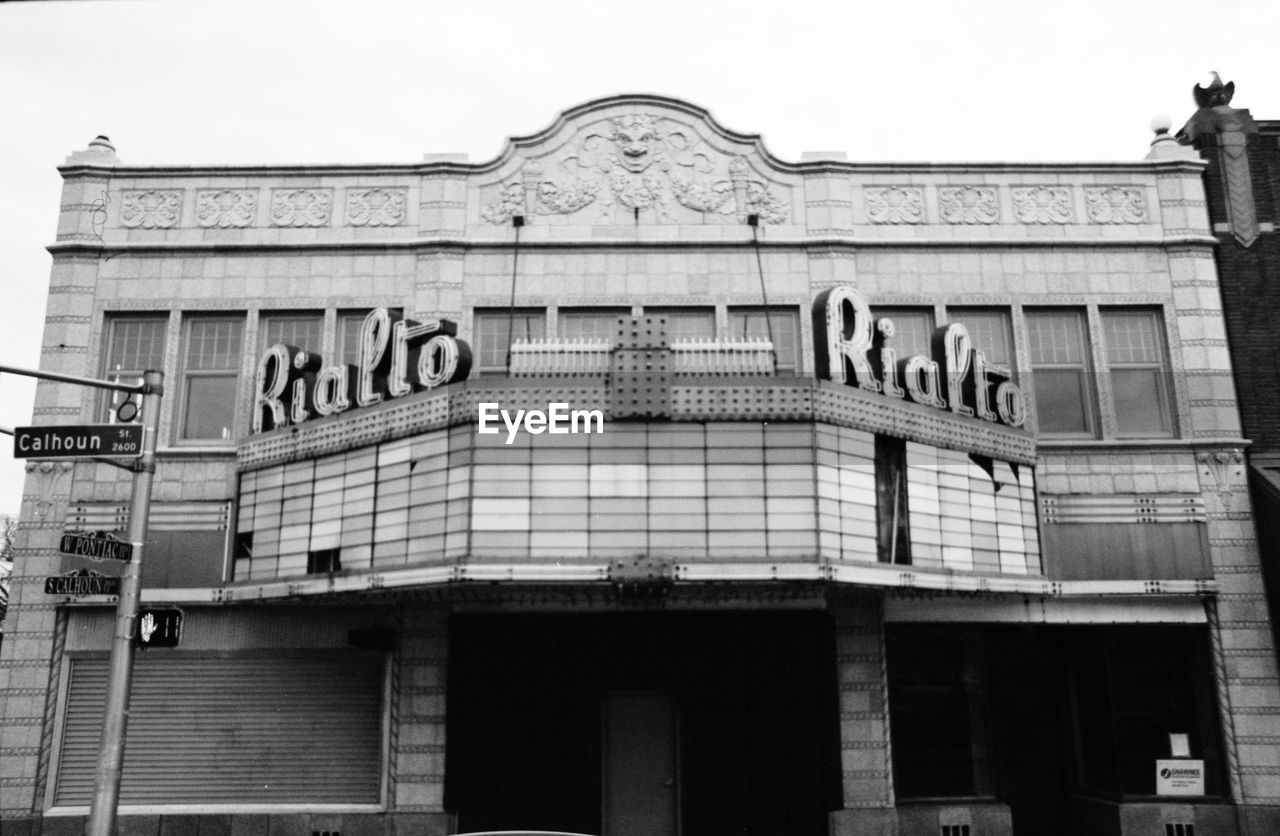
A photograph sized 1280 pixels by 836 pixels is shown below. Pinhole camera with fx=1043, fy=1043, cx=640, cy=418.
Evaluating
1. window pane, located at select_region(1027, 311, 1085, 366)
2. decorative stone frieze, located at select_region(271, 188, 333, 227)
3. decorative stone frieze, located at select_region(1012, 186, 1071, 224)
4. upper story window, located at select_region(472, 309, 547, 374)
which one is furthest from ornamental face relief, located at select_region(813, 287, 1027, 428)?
decorative stone frieze, located at select_region(271, 188, 333, 227)

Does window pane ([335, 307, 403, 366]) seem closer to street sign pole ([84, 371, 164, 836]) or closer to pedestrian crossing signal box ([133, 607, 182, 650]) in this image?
street sign pole ([84, 371, 164, 836])

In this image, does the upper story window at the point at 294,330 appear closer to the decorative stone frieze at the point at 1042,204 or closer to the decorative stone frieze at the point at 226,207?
the decorative stone frieze at the point at 226,207

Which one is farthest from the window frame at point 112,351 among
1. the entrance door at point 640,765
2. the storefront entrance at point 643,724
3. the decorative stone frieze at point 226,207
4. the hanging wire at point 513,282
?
the entrance door at point 640,765

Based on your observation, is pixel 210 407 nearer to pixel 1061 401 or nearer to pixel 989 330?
pixel 989 330

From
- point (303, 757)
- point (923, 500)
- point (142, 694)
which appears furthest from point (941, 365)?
point (142, 694)

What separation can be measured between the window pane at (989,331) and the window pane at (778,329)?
291cm

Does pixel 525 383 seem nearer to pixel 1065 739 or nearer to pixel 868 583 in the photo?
pixel 868 583

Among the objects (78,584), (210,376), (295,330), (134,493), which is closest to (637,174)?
(295,330)

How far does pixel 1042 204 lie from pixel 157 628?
651 inches

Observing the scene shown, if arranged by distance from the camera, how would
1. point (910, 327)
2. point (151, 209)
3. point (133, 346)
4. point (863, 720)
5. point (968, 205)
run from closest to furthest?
point (863, 720) < point (133, 346) < point (910, 327) < point (151, 209) < point (968, 205)

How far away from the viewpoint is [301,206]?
1941cm

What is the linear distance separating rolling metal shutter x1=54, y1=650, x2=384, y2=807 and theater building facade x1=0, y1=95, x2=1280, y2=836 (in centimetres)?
6

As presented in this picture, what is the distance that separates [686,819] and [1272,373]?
13.1 metres

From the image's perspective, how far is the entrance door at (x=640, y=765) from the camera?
16844 mm
